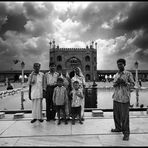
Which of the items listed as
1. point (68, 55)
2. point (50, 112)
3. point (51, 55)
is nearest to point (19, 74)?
point (51, 55)

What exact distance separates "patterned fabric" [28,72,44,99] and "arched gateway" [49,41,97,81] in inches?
1865

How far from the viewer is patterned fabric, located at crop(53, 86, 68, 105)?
17.4 feet

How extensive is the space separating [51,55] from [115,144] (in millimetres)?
51148

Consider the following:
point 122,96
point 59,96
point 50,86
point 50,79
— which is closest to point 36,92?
point 50,86

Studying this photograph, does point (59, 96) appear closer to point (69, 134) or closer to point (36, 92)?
point (36, 92)

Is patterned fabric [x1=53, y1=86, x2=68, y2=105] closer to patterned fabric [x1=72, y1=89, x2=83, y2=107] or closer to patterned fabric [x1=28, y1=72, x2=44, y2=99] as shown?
patterned fabric [x1=72, y1=89, x2=83, y2=107]

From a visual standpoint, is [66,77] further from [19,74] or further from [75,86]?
[19,74]

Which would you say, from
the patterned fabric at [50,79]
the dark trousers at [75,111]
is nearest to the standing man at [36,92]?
the patterned fabric at [50,79]

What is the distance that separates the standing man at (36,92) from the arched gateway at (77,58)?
4739 cm

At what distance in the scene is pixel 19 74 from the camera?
57.2 meters

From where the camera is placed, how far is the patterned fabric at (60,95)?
5.30m

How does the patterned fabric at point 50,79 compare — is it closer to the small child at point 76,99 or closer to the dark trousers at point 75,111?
the small child at point 76,99

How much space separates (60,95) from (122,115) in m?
1.86

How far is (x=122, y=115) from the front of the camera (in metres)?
4.09
